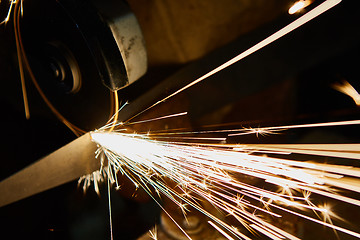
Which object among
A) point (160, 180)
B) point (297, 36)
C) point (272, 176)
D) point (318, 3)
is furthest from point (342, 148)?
point (160, 180)

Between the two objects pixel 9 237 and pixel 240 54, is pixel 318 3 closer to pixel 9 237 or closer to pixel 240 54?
pixel 240 54

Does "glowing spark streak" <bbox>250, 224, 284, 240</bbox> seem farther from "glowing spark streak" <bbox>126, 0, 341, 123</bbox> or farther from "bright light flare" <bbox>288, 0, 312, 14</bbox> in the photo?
"bright light flare" <bbox>288, 0, 312, 14</bbox>

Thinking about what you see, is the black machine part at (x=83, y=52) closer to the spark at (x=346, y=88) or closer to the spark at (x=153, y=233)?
the spark at (x=153, y=233)

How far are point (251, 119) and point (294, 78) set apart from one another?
0.47m

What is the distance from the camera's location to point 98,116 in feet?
4.84

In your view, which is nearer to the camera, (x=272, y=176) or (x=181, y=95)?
(x=272, y=176)

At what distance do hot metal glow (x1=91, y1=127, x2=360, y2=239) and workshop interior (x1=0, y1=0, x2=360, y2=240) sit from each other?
7 cm

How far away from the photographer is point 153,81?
192 cm

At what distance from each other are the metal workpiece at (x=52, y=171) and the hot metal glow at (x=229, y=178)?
0.09 m

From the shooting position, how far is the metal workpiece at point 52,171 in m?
1.15

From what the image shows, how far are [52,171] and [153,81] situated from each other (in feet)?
3.21

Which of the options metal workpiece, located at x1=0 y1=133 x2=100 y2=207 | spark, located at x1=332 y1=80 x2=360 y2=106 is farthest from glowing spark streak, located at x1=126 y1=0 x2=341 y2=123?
metal workpiece, located at x1=0 y1=133 x2=100 y2=207

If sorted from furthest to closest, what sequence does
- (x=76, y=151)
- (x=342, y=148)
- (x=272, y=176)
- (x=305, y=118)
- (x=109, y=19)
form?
(x=305, y=118) → (x=342, y=148) → (x=272, y=176) → (x=76, y=151) → (x=109, y=19)

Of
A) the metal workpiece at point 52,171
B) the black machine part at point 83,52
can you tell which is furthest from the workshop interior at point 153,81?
the metal workpiece at point 52,171
